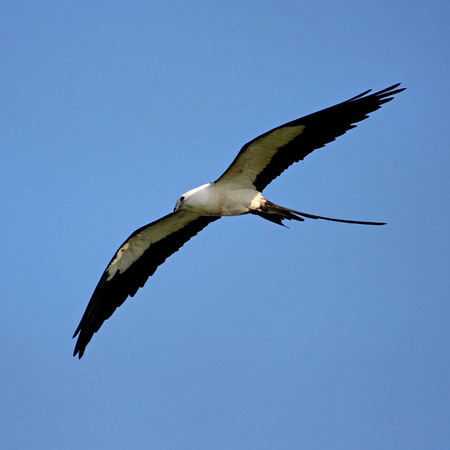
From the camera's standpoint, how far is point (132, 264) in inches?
428

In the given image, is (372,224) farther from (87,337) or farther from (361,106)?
(87,337)

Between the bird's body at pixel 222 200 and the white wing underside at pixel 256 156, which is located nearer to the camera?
the white wing underside at pixel 256 156

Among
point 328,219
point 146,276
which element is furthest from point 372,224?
point 146,276

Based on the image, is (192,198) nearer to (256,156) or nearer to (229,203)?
(229,203)

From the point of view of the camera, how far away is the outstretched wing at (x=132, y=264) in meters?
10.6

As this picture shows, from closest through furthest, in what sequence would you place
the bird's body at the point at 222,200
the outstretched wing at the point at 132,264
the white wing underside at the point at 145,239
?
the bird's body at the point at 222,200, the white wing underside at the point at 145,239, the outstretched wing at the point at 132,264

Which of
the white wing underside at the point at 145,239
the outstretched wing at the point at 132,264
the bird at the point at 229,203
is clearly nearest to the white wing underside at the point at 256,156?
the bird at the point at 229,203

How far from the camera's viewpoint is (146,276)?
1079cm

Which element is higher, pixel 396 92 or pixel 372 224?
pixel 396 92

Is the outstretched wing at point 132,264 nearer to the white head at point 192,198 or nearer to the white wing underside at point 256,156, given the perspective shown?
the white head at point 192,198

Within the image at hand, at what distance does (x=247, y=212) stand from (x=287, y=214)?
1.96ft

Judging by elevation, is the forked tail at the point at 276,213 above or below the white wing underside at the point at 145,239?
below

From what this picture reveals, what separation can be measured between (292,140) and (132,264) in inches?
128

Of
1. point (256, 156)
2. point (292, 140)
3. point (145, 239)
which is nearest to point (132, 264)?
point (145, 239)
